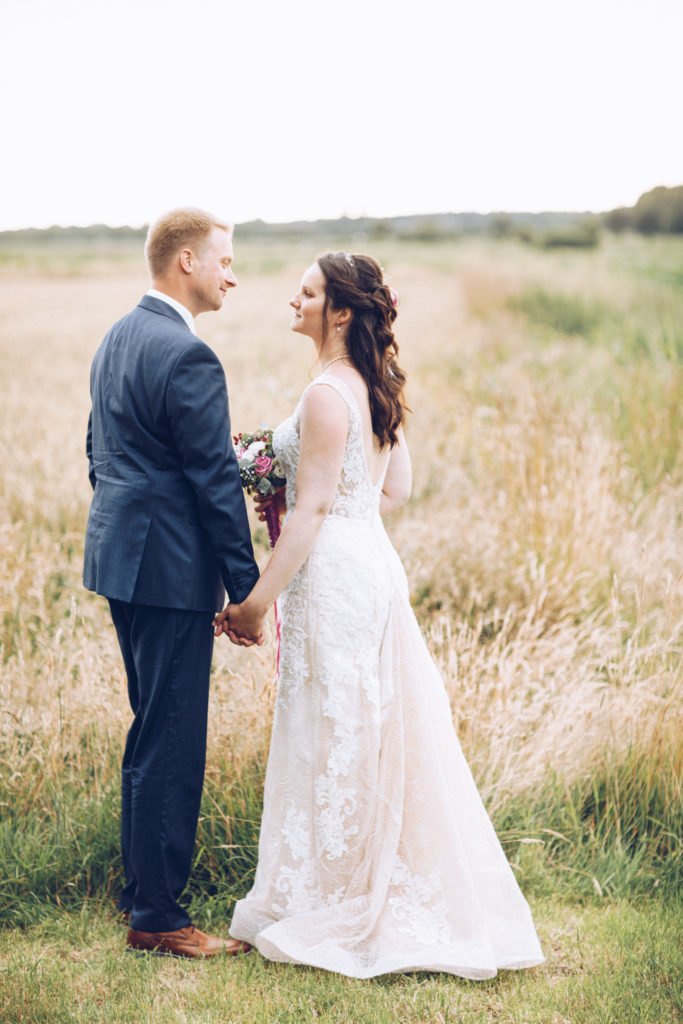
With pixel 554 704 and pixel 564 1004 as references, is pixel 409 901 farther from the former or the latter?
pixel 554 704

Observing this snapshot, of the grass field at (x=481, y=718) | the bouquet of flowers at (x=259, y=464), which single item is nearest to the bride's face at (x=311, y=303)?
the bouquet of flowers at (x=259, y=464)

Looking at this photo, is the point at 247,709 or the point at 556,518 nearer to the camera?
the point at 247,709

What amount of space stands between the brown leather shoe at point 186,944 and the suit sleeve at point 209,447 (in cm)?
128

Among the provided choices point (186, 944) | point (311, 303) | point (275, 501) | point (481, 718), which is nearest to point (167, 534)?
point (275, 501)

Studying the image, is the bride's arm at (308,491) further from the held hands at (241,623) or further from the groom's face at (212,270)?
the groom's face at (212,270)

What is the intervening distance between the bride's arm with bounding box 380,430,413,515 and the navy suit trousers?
89cm

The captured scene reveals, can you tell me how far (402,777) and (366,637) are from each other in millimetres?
504

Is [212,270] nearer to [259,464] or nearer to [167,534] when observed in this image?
[259,464]

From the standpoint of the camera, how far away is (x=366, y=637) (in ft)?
10.1

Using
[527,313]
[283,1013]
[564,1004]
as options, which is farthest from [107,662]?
[527,313]

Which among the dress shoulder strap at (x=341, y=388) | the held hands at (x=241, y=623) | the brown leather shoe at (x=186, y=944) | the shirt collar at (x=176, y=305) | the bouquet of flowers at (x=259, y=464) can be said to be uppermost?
the shirt collar at (x=176, y=305)

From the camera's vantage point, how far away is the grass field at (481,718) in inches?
114

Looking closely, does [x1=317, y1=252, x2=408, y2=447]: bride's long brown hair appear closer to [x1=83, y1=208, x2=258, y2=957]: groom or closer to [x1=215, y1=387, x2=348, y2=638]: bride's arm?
[x1=215, y1=387, x2=348, y2=638]: bride's arm

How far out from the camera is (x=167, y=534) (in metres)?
2.92
